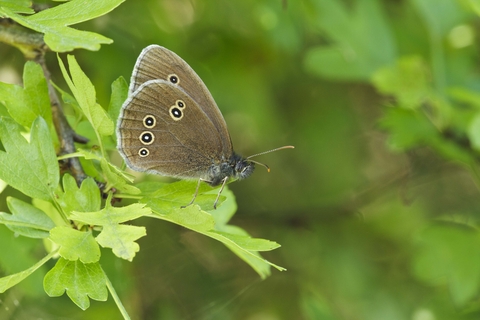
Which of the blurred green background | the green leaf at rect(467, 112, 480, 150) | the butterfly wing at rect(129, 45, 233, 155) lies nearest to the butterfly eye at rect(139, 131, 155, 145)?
the butterfly wing at rect(129, 45, 233, 155)

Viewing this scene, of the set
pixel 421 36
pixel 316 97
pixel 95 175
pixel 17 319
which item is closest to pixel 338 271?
pixel 316 97

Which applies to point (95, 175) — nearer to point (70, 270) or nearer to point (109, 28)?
point (70, 270)

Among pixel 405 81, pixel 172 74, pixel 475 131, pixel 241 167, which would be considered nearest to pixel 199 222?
pixel 172 74

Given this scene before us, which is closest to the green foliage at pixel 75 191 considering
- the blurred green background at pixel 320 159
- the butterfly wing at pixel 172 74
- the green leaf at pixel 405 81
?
the butterfly wing at pixel 172 74

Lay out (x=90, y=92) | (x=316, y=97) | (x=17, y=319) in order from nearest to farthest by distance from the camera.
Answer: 1. (x=90, y=92)
2. (x=17, y=319)
3. (x=316, y=97)

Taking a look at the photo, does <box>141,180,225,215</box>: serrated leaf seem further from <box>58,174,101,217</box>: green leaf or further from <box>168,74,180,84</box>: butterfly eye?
<box>168,74,180,84</box>: butterfly eye

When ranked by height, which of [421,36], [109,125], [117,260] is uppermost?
[109,125]
